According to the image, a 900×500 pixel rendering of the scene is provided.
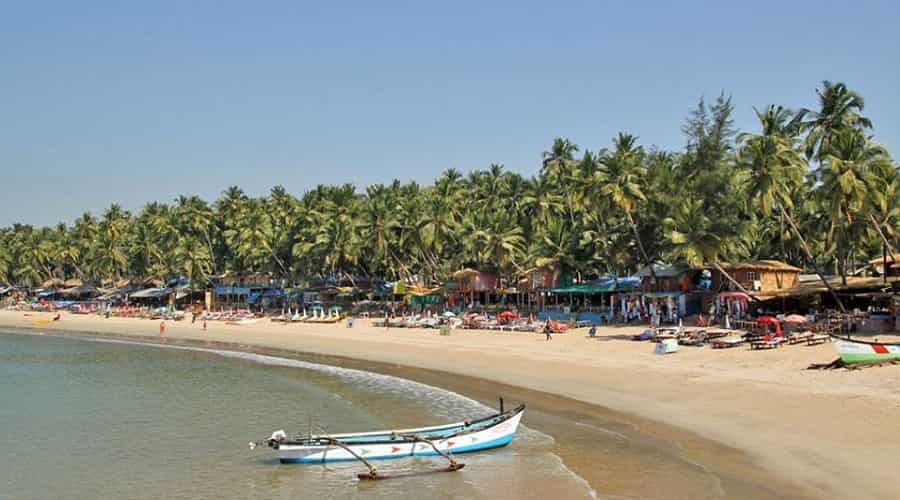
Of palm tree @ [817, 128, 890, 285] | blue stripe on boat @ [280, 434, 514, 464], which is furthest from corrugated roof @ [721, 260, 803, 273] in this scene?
blue stripe on boat @ [280, 434, 514, 464]

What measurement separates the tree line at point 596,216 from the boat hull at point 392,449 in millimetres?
26918

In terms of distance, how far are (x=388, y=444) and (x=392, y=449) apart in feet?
0.58

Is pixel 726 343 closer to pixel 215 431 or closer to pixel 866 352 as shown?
pixel 866 352

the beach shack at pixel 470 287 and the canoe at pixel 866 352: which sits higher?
the beach shack at pixel 470 287

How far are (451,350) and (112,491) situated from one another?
26015 millimetres

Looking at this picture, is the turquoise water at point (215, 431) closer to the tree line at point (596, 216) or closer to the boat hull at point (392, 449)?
the boat hull at point (392, 449)

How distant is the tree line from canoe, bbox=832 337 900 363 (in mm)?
15172

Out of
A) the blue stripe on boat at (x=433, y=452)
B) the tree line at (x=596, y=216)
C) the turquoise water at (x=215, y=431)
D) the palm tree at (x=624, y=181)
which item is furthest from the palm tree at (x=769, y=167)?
the blue stripe on boat at (x=433, y=452)

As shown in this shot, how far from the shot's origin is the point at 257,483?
59.7ft

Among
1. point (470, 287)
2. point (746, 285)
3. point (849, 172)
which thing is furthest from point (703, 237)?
point (470, 287)

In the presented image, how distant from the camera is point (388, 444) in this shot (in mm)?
19469

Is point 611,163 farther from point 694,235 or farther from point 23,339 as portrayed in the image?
point 23,339

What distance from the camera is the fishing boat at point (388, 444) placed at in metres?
19.4

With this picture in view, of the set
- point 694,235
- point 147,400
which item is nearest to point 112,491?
point 147,400
